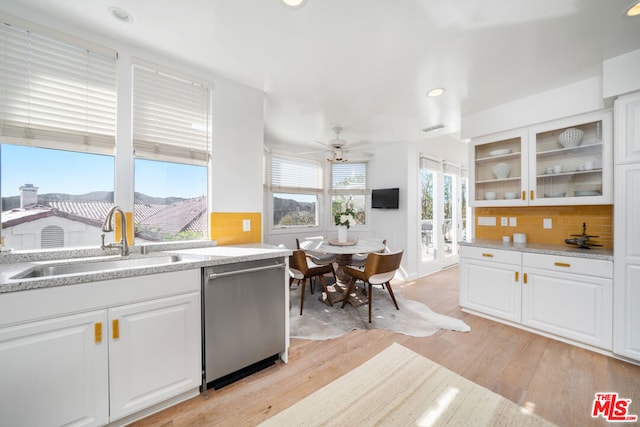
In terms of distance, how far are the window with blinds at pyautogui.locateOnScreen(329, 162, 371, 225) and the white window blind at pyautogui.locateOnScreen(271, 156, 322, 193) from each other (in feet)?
1.14

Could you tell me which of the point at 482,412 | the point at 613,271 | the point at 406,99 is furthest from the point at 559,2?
the point at 482,412

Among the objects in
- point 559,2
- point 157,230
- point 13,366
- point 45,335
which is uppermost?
point 559,2

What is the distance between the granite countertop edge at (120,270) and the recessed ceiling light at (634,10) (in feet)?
9.21

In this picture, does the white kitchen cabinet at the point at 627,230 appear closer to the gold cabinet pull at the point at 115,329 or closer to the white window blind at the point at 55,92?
the gold cabinet pull at the point at 115,329

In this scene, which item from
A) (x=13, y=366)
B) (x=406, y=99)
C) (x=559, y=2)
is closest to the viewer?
(x=13, y=366)

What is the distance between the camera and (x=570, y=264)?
220 cm

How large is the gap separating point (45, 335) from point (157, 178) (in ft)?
4.29

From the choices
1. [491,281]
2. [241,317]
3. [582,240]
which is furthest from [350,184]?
[241,317]

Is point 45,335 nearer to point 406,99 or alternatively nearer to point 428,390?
point 428,390

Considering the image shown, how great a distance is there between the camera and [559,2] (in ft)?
4.78

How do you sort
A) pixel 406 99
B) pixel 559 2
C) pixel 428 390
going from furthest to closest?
pixel 406 99 < pixel 428 390 < pixel 559 2

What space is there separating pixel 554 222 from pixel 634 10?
1.99 m

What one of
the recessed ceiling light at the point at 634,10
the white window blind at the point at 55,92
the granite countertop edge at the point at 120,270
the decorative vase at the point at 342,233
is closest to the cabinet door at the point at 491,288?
the decorative vase at the point at 342,233

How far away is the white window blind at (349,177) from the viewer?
16.5 feet
